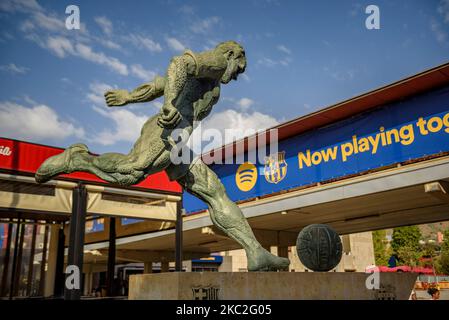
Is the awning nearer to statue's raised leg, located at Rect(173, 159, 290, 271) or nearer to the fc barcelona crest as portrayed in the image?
statue's raised leg, located at Rect(173, 159, 290, 271)

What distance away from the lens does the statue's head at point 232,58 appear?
15.2ft

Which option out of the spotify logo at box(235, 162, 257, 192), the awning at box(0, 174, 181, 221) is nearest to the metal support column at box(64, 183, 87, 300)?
the awning at box(0, 174, 181, 221)

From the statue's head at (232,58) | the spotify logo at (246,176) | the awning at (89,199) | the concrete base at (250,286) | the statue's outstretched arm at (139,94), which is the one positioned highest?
the spotify logo at (246,176)

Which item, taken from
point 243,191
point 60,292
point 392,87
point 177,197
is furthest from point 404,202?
point 60,292

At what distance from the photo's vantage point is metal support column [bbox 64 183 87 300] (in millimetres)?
8070

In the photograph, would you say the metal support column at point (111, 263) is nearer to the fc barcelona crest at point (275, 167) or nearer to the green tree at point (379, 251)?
the fc barcelona crest at point (275, 167)

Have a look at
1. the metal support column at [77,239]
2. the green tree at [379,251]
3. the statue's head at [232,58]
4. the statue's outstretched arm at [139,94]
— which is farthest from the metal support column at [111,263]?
the green tree at [379,251]

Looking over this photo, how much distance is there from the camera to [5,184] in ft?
27.3

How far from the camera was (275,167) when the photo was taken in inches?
604

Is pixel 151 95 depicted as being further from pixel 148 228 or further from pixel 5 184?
pixel 148 228

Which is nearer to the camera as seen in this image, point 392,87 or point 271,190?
point 392,87

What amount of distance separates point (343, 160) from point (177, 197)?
19.3ft

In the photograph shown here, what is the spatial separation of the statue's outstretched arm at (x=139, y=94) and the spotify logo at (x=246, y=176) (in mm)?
11038
